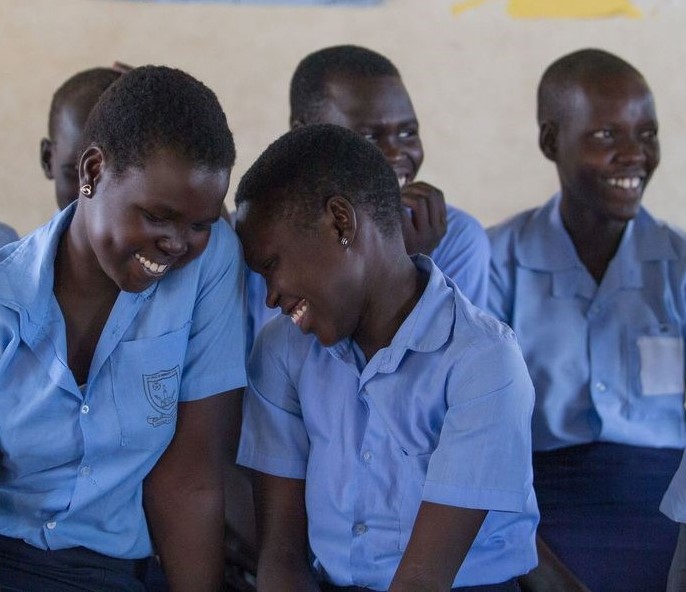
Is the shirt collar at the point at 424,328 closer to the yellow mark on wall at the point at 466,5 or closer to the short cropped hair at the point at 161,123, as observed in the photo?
the short cropped hair at the point at 161,123

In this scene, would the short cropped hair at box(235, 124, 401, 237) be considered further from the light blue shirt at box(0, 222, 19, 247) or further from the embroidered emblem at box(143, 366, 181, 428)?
the light blue shirt at box(0, 222, 19, 247)

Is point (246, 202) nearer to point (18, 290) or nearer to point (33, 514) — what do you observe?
point (18, 290)

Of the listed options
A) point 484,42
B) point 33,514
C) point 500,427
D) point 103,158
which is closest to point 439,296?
point 500,427

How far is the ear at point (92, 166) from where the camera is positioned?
4.73 feet

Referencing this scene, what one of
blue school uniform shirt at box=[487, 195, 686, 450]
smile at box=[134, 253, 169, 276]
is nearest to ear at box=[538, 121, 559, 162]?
blue school uniform shirt at box=[487, 195, 686, 450]

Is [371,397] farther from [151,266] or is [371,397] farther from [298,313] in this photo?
[151,266]

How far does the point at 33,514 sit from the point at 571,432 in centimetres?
108

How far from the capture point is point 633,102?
2287 mm

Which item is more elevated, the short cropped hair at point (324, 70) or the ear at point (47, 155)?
the short cropped hair at point (324, 70)

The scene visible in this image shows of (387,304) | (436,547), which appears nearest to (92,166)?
(387,304)

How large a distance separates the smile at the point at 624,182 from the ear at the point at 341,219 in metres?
0.93

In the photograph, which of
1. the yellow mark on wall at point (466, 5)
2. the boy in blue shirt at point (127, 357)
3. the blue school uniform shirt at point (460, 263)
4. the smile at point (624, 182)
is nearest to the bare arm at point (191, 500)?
the boy in blue shirt at point (127, 357)

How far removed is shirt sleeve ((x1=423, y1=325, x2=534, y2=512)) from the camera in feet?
4.66

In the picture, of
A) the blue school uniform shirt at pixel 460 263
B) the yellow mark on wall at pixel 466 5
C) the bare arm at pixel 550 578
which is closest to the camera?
the bare arm at pixel 550 578
